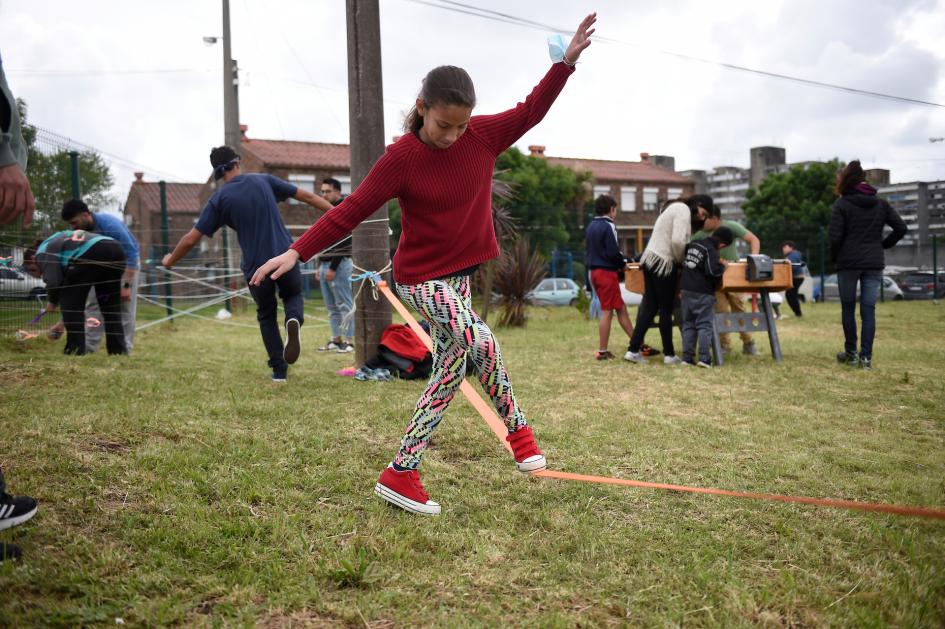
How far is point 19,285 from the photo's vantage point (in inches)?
304

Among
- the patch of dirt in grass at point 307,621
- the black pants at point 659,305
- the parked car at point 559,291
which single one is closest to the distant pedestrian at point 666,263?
the black pants at point 659,305

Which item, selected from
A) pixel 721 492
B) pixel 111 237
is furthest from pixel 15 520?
pixel 111 237

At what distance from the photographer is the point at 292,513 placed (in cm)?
287

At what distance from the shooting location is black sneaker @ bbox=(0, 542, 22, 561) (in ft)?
7.62

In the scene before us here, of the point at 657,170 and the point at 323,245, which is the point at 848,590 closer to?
the point at 323,245

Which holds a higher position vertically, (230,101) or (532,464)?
(230,101)

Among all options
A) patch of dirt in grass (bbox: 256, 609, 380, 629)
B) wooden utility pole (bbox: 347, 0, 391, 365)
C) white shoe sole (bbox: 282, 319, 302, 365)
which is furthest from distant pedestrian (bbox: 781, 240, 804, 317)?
patch of dirt in grass (bbox: 256, 609, 380, 629)

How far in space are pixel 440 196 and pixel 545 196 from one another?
33.0 metres

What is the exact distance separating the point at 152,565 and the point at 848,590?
220cm

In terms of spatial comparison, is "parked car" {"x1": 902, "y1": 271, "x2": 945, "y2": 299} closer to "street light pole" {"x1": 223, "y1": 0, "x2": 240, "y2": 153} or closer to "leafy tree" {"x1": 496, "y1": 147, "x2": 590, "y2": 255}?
"leafy tree" {"x1": 496, "y1": 147, "x2": 590, "y2": 255}

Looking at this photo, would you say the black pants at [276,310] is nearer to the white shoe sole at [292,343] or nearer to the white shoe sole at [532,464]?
the white shoe sole at [292,343]

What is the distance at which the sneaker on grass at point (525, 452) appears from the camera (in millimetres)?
3084

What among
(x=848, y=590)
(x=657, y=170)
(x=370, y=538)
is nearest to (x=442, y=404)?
(x=370, y=538)

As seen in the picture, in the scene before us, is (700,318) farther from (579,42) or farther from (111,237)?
(111,237)
